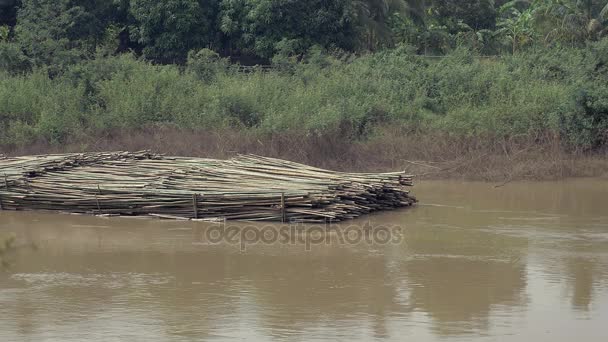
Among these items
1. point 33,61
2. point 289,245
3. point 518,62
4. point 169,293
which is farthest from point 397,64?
point 169,293

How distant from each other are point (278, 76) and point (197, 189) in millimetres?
8765

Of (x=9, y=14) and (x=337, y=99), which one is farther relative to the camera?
(x=9, y=14)

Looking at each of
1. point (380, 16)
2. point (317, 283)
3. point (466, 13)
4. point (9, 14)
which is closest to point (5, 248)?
point (317, 283)

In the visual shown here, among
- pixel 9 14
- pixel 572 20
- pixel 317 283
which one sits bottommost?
pixel 317 283

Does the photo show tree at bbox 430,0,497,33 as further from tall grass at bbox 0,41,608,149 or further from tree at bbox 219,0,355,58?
tall grass at bbox 0,41,608,149

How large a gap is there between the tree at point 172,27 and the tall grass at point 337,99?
2.73 metres

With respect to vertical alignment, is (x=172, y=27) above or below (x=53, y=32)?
above

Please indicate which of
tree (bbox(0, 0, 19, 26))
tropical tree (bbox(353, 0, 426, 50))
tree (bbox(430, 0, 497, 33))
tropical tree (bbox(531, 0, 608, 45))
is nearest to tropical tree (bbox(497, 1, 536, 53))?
tree (bbox(430, 0, 497, 33))

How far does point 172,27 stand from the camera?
74.1ft

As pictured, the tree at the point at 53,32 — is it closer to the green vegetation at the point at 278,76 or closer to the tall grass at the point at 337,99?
the green vegetation at the point at 278,76

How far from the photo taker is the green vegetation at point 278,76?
17.0 m

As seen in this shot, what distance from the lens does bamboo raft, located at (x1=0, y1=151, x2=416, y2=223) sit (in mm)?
11117

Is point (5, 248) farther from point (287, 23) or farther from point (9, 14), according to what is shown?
point (9, 14)

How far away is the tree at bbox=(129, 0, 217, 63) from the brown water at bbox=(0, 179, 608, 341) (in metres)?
10.8
